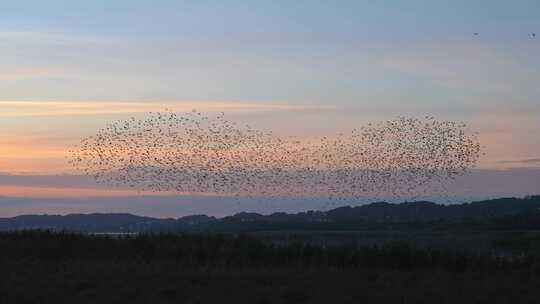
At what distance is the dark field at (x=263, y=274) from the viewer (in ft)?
66.8

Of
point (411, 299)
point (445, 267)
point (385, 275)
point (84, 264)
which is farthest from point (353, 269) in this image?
point (84, 264)

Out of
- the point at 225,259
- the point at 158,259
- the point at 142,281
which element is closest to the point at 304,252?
the point at 225,259

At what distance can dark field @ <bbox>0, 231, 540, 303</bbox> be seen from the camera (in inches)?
802

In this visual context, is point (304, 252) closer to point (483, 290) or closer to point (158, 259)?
point (158, 259)

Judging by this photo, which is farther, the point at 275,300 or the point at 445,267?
the point at 445,267

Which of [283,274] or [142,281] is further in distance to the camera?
[283,274]

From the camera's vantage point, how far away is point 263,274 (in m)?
23.2

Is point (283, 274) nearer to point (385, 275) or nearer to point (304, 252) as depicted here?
point (385, 275)

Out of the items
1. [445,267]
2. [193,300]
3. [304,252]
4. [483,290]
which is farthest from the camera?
Answer: [304,252]

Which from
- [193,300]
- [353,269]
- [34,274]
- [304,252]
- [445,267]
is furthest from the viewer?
[304,252]

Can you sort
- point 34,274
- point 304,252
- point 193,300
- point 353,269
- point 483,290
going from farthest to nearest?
point 304,252 < point 353,269 < point 34,274 < point 483,290 < point 193,300

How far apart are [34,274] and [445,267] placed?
12.3 metres

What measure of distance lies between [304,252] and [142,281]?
10.1 metres

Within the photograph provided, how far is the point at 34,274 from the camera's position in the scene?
23.0m
